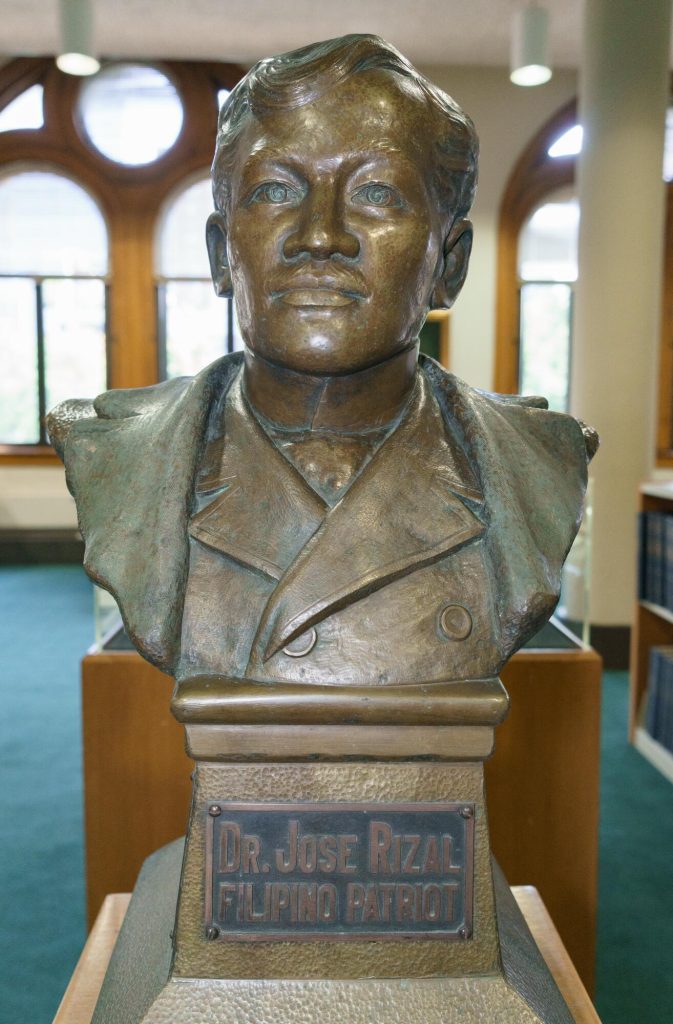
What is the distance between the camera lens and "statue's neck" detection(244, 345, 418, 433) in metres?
1.39

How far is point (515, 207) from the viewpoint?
25.0 feet

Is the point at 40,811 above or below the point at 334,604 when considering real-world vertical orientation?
below

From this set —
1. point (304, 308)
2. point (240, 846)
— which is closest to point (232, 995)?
point (240, 846)

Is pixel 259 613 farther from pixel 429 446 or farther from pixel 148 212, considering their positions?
pixel 148 212

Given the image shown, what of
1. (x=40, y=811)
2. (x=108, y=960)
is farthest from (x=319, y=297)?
(x=40, y=811)

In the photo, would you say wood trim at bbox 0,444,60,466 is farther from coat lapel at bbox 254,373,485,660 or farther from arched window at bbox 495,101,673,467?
coat lapel at bbox 254,373,485,660

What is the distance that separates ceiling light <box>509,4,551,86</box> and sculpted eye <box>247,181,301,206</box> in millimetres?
4834

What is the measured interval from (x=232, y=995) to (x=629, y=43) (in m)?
4.52

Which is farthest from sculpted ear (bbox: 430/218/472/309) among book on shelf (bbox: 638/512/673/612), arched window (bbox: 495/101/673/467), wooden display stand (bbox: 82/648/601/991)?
arched window (bbox: 495/101/673/467)

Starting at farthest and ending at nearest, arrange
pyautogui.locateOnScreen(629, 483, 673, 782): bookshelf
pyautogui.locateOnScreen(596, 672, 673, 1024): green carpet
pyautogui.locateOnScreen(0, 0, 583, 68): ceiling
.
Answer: pyautogui.locateOnScreen(0, 0, 583, 68): ceiling, pyautogui.locateOnScreen(629, 483, 673, 782): bookshelf, pyautogui.locateOnScreen(596, 672, 673, 1024): green carpet

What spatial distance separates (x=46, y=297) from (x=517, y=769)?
712cm

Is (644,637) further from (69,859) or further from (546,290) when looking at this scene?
(546,290)

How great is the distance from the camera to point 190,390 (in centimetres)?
146

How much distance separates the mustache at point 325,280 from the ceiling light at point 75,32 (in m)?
4.82
